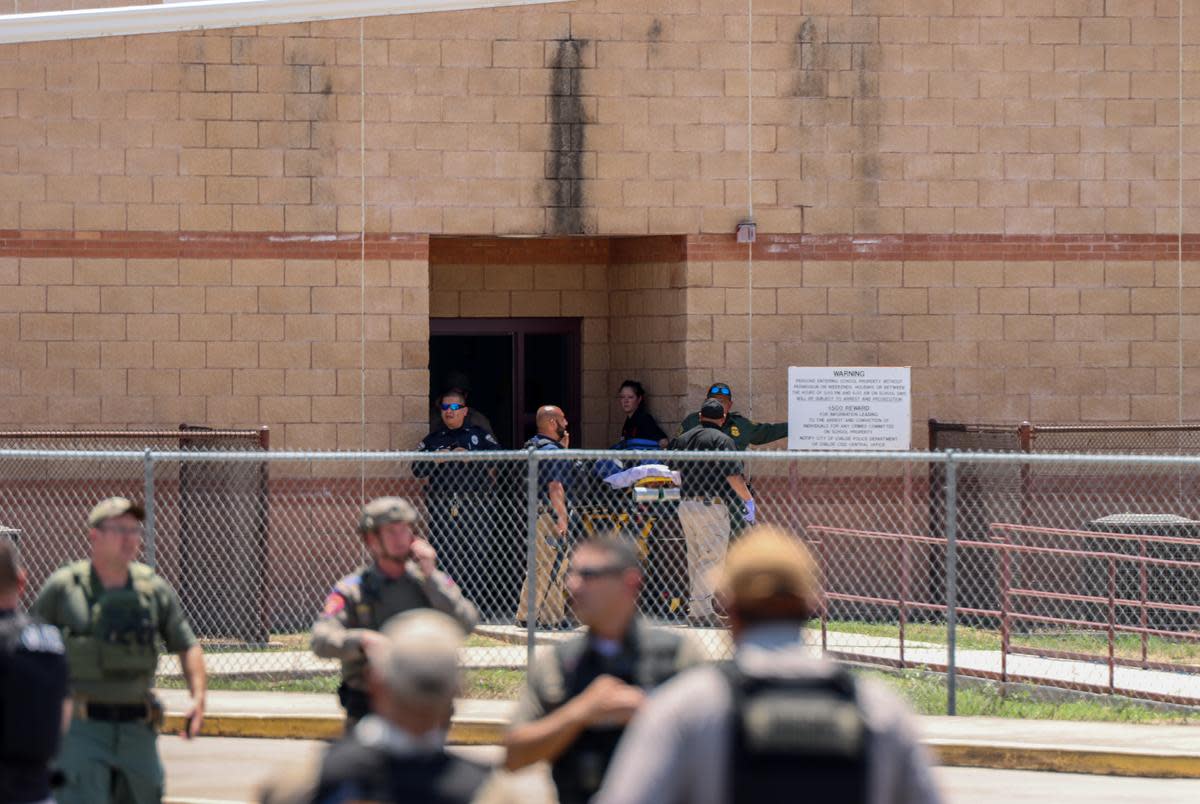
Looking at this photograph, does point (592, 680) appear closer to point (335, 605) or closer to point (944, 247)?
point (335, 605)

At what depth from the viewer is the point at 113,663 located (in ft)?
26.8

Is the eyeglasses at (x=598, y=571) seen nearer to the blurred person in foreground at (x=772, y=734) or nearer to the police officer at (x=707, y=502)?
the blurred person in foreground at (x=772, y=734)

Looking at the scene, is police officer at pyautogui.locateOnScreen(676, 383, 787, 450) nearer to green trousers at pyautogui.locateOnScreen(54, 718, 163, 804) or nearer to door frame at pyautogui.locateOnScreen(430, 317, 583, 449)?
door frame at pyautogui.locateOnScreen(430, 317, 583, 449)

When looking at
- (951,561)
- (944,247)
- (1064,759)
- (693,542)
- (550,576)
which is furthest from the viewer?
(944,247)

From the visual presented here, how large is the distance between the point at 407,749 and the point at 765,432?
1379cm

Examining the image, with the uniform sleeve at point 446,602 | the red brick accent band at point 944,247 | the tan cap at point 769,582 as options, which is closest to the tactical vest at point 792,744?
the tan cap at point 769,582

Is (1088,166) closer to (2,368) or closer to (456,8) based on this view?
(456,8)

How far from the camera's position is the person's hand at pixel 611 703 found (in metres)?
6.07

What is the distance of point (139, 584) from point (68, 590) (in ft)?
0.92

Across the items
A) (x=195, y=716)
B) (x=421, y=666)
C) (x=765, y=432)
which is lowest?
(x=195, y=716)

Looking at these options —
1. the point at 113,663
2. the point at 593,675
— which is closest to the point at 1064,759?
the point at 113,663

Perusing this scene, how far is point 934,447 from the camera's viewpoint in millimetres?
18516

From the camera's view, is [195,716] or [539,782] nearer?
[195,716]

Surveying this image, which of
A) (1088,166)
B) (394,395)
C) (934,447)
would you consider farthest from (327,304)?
(1088,166)
